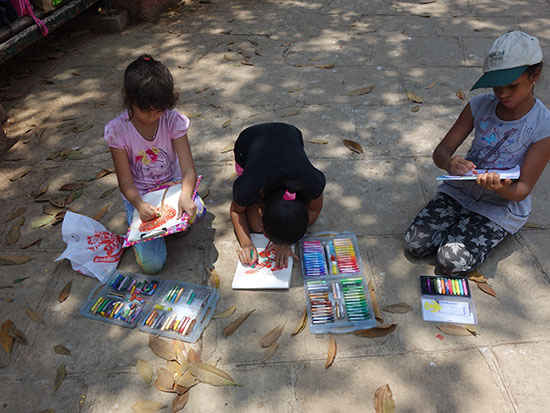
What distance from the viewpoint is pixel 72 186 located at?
3232 millimetres

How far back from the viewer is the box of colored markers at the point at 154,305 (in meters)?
2.27

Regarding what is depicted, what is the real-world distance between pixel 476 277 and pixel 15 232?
296 cm

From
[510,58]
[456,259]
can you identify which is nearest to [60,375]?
[456,259]

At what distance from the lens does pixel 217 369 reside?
209 centimetres

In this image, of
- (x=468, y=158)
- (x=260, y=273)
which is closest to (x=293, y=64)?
(x=468, y=158)

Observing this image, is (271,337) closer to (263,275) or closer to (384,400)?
(263,275)

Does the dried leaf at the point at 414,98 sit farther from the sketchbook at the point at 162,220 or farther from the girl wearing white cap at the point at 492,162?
the sketchbook at the point at 162,220

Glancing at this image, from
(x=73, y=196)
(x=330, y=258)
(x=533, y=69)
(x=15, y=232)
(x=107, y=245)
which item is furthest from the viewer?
(x=73, y=196)

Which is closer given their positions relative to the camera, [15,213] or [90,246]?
[90,246]

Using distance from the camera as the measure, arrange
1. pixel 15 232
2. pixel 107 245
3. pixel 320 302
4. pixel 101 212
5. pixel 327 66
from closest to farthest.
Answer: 1. pixel 320 302
2. pixel 107 245
3. pixel 15 232
4. pixel 101 212
5. pixel 327 66

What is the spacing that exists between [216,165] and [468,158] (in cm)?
184

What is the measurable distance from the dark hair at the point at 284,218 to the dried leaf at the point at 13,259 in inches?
61.9

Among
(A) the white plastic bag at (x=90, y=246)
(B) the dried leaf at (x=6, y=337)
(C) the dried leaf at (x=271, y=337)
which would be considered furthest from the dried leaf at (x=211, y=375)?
(B) the dried leaf at (x=6, y=337)

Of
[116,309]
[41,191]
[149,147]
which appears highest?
[149,147]
